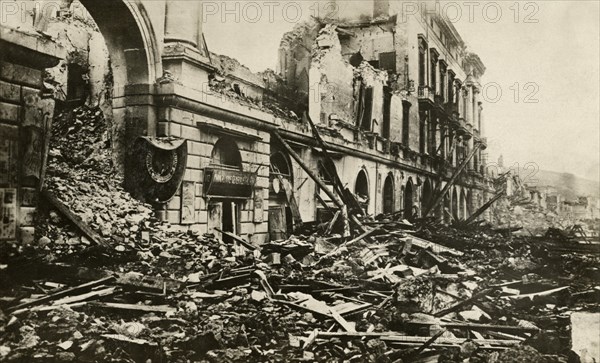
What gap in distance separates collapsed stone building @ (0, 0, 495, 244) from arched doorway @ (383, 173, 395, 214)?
56 mm

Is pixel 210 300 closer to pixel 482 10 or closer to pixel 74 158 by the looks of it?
pixel 74 158

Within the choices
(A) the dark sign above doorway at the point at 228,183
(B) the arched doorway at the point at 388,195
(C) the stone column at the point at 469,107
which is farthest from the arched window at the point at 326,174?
(C) the stone column at the point at 469,107

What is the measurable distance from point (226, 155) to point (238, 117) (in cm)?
82

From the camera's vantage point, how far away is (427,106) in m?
24.9

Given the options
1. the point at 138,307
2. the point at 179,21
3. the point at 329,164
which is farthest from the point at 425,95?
the point at 138,307

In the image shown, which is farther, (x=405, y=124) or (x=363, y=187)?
(x=405, y=124)

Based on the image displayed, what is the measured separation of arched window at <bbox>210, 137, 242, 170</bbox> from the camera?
32.9 feet

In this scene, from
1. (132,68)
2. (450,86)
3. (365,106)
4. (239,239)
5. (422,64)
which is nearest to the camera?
(132,68)

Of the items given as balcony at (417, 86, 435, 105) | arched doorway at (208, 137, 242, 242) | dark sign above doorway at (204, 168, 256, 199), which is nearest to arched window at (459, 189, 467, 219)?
balcony at (417, 86, 435, 105)

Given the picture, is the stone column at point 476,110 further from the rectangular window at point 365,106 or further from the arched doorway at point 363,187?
the arched doorway at point 363,187

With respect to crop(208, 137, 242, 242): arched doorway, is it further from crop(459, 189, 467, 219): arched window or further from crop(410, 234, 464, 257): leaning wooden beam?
crop(459, 189, 467, 219): arched window

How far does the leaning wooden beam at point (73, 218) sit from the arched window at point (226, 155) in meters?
3.05

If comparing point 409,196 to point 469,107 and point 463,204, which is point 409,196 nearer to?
point 463,204

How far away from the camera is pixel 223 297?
6535 mm
